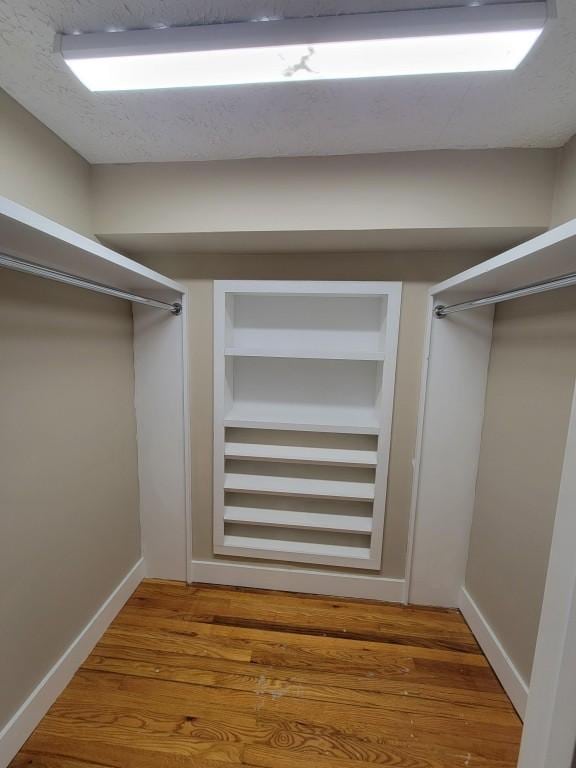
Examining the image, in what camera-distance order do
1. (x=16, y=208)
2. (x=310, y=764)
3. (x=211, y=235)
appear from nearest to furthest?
(x=16, y=208)
(x=310, y=764)
(x=211, y=235)

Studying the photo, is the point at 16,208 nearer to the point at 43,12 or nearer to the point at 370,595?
the point at 43,12

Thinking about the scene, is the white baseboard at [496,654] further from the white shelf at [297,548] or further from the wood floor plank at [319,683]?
the white shelf at [297,548]

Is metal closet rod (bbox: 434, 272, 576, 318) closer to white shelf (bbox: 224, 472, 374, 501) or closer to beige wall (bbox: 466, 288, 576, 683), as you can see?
beige wall (bbox: 466, 288, 576, 683)

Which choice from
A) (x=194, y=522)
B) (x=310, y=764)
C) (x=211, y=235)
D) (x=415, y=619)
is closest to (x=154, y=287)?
(x=211, y=235)

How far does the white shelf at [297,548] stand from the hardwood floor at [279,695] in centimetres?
28

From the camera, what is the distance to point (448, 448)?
166cm

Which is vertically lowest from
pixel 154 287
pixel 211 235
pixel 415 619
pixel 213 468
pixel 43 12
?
pixel 415 619

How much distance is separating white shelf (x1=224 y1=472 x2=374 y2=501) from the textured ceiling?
1692 mm

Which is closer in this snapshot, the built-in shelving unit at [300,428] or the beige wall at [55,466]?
the beige wall at [55,466]

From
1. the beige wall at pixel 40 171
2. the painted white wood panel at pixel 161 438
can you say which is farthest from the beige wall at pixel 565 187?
the beige wall at pixel 40 171

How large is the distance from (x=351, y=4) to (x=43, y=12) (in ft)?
2.57

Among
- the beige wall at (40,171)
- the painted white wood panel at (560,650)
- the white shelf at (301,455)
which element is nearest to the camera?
the painted white wood panel at (560,650)

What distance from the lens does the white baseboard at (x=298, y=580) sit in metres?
1.79

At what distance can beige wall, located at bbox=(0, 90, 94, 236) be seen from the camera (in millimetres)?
1019
